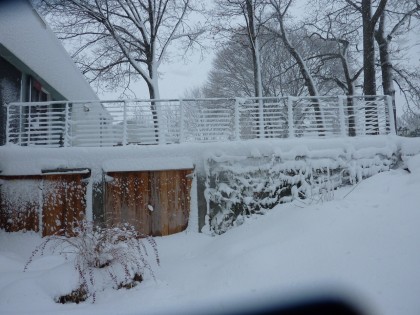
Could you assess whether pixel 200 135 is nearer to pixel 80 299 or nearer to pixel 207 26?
pixel 80 299

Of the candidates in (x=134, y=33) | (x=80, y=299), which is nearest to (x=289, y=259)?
(x=80, y=299)

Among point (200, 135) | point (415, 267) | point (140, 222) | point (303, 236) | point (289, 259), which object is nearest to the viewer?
point (415, 267)

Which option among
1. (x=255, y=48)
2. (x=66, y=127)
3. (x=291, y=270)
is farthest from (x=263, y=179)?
(x=255, y=48)

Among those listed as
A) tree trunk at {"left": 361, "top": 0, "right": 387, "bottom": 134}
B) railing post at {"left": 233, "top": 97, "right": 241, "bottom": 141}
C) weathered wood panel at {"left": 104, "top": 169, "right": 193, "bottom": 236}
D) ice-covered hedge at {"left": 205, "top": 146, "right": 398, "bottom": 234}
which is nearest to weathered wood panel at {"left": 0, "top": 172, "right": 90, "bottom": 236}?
weathered wood panel at {"left": 104, "top": 169, "right": 193, "bottom": 236}

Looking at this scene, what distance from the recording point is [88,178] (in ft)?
22.6

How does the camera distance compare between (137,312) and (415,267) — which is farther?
(137,312)

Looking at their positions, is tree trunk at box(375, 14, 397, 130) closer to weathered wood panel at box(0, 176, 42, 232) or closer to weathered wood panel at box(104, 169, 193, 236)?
weathered wood panel at box(104, 169, 193, 236)

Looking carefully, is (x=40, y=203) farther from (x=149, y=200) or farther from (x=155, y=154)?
(x=155, y=154)

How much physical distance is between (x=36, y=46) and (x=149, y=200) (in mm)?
5321

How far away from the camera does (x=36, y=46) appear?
26.8 ft

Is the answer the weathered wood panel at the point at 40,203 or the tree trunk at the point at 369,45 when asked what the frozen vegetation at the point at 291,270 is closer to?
the weathered wood panel at the point at 40,203

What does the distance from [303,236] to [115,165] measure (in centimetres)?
442

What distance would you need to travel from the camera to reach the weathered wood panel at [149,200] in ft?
22.6

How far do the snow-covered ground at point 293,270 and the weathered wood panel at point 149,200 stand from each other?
4.89 feet
